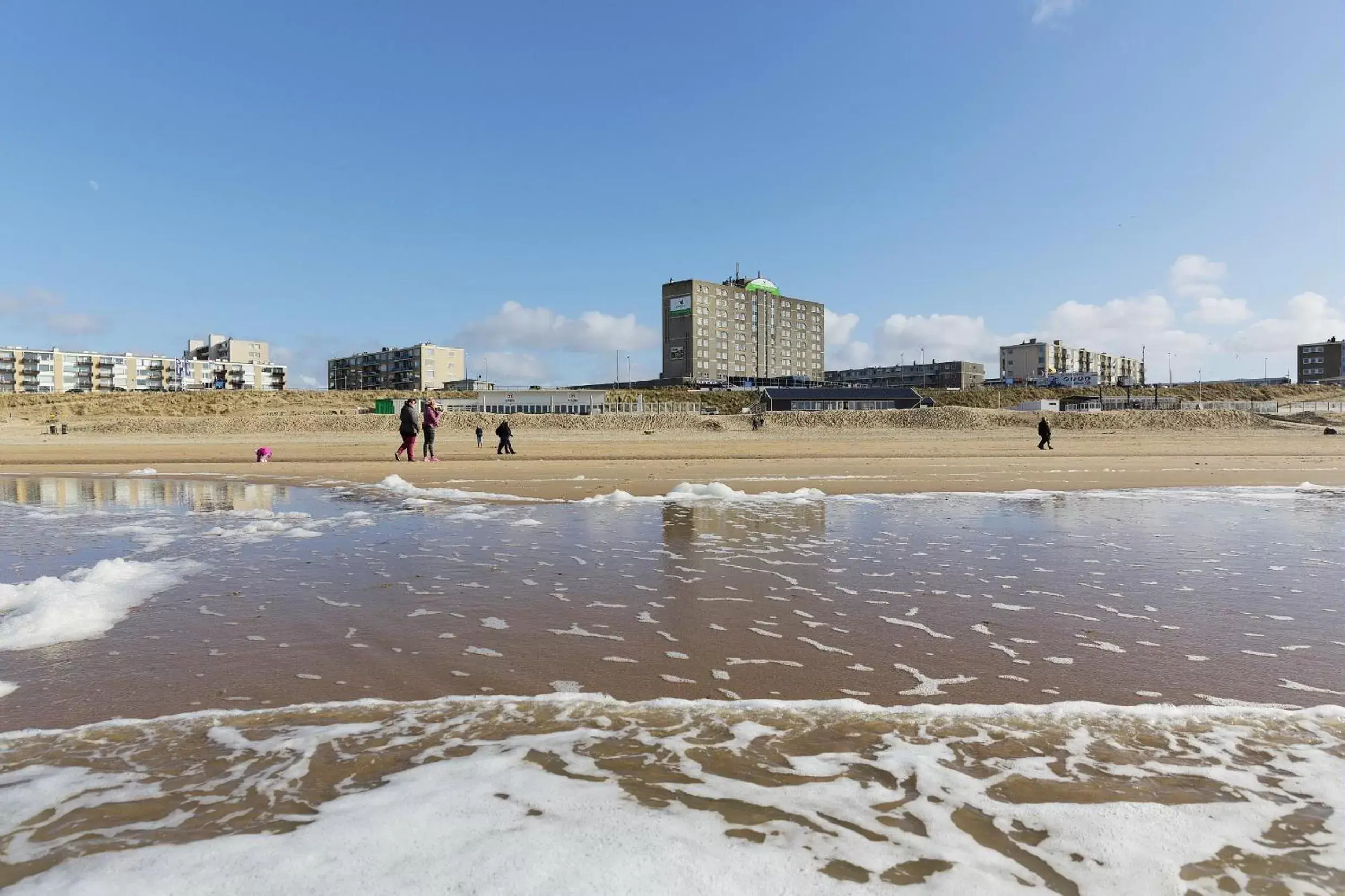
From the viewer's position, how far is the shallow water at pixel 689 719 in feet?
8.34

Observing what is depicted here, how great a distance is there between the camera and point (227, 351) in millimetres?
190125

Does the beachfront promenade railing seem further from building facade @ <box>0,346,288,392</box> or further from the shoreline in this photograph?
building facade @ <box>0,346,288,392</box>

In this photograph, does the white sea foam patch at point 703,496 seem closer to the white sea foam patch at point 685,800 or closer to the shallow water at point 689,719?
the shallow water at point 689,719

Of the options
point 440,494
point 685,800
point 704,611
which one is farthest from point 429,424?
point 685,800

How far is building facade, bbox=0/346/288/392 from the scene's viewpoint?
148250 mm

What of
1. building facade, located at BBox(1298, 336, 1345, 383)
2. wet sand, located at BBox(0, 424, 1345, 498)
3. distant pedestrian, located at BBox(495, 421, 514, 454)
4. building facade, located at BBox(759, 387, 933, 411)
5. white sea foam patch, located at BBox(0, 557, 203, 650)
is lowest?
wet sand, located at BBox(0, 424, 1345, 498)

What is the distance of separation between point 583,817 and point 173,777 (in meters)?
1.78

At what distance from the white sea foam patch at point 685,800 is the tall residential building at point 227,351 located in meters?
214

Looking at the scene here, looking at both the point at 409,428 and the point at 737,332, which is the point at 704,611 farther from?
the point at 737,332

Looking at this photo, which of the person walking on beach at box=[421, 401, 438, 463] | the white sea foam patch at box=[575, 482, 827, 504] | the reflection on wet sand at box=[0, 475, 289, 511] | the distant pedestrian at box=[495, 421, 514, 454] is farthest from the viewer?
the distant pedestrian at box=[495, 421, 514, 454]

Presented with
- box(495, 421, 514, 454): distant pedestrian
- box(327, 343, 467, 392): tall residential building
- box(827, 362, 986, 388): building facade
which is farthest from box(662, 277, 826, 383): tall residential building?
box(495, 421, 514, 454): distant pedestrian

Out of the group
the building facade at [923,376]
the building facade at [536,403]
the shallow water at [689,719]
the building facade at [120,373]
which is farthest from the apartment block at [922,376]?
the shallow water at [689,719]

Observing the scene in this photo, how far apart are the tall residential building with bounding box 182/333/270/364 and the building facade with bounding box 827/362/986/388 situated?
14931 cm

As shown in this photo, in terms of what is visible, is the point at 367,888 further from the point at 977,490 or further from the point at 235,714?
the point at 977,490
